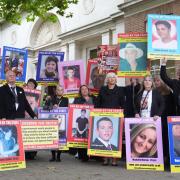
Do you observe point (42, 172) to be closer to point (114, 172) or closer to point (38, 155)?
point (114, 172)

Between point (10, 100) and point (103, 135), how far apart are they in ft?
7.09

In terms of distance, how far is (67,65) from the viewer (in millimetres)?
10664

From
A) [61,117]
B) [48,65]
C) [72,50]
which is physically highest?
[72,50]

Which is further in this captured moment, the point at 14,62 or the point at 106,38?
the point at 106,38

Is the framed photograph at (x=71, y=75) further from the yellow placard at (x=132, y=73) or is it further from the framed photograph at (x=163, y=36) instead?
the framed photograph at (x=163, y=36)

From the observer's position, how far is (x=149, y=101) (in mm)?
8320

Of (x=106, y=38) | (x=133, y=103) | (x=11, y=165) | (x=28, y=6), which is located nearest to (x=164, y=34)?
(x=133, y=103)

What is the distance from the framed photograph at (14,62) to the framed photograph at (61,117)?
7.90 feet

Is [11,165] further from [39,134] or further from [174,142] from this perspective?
[174,142]

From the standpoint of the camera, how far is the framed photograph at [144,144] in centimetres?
801

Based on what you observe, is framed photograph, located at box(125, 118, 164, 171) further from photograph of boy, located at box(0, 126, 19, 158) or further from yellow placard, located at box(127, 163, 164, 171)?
photograph of boy, located at box(0, 126, 19, 158)

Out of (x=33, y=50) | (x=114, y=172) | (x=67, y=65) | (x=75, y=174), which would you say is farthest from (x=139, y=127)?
(x=33, y=50)

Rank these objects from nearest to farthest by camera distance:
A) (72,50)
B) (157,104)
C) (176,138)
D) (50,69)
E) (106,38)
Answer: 1. (176,138)
2. (157,104)
3. (50,69)
4. (106,38)
5. (72,50)

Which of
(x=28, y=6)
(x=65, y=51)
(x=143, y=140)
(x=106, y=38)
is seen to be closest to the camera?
(x=143, y=140)
